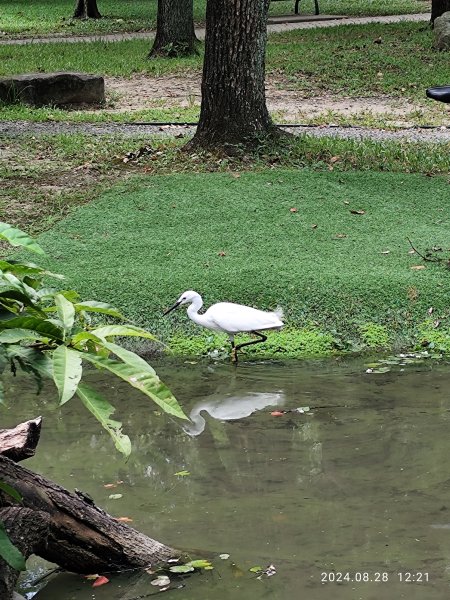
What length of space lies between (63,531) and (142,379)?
4.44ft

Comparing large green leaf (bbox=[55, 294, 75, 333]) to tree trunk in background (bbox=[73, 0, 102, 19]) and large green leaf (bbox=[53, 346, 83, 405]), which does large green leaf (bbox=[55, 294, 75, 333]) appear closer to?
large green leaf (bbox=[53, 346, 83, 405])

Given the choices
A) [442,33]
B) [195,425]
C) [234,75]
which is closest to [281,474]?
[195,425]

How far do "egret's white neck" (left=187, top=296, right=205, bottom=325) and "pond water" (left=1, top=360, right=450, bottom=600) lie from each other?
27 cm

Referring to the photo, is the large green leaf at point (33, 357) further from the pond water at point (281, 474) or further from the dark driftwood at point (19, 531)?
the pond water at point (281, 474)

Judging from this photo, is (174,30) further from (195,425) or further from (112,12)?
(195,425)

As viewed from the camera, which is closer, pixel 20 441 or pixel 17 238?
pixel 17 238

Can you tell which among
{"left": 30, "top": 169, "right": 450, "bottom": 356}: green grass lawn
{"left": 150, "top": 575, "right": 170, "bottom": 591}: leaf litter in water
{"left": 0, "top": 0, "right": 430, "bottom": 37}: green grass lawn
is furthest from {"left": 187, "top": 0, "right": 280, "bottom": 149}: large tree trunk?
{"left": 0, "top": 0, "right": 430, "bottom": 37}: green grass lawn

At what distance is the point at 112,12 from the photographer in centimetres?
2886

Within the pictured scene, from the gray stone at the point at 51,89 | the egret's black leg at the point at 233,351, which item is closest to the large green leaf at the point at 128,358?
the egret's black leg at the point at 233,351

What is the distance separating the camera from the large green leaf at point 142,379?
2.39 m

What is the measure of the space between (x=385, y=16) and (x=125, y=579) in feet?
77.1

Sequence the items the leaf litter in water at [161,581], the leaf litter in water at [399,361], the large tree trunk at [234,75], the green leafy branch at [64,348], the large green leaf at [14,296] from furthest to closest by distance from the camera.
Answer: the large tree trunk at [234,75] → the leaf litter in water at [399,361] → the leaf litter in water at [161,581] → the large green leaf at [14,296] → the green leafy branch at [64,348]

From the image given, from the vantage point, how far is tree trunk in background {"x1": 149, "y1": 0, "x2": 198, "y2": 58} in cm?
1783

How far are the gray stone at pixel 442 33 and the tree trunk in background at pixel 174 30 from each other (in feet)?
13.0
